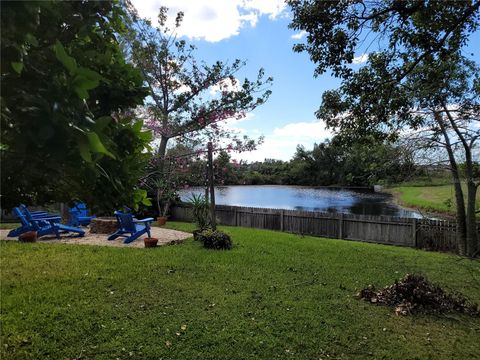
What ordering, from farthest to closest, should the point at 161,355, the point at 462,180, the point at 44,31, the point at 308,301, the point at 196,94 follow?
the point at 196,94
the point at 462,180
the point at 308,301
the point at 161,355
the point at 44,31

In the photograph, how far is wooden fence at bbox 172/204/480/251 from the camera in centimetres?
1322

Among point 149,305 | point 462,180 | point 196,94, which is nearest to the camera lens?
point 149,305

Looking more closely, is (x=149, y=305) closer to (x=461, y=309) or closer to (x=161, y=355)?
(x=161, y=355)

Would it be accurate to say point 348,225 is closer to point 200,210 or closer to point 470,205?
point 470,205

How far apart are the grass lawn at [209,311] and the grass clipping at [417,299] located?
0.21 meters

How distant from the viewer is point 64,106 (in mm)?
1289

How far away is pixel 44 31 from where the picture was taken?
5.59 feet

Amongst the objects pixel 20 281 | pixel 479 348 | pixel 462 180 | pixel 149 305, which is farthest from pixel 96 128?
pixel 462 180

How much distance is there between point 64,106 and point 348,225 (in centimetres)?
1457

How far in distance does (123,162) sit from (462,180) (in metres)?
13.4

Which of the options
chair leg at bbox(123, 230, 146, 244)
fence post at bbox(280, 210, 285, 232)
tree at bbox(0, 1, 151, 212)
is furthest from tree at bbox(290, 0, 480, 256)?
fence post at bbox(280, 210, 285, 232)

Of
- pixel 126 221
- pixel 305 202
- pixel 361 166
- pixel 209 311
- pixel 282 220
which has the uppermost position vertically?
pixel 361 166

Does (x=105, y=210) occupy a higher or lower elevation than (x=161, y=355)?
higher

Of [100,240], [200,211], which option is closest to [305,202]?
[200,211]
